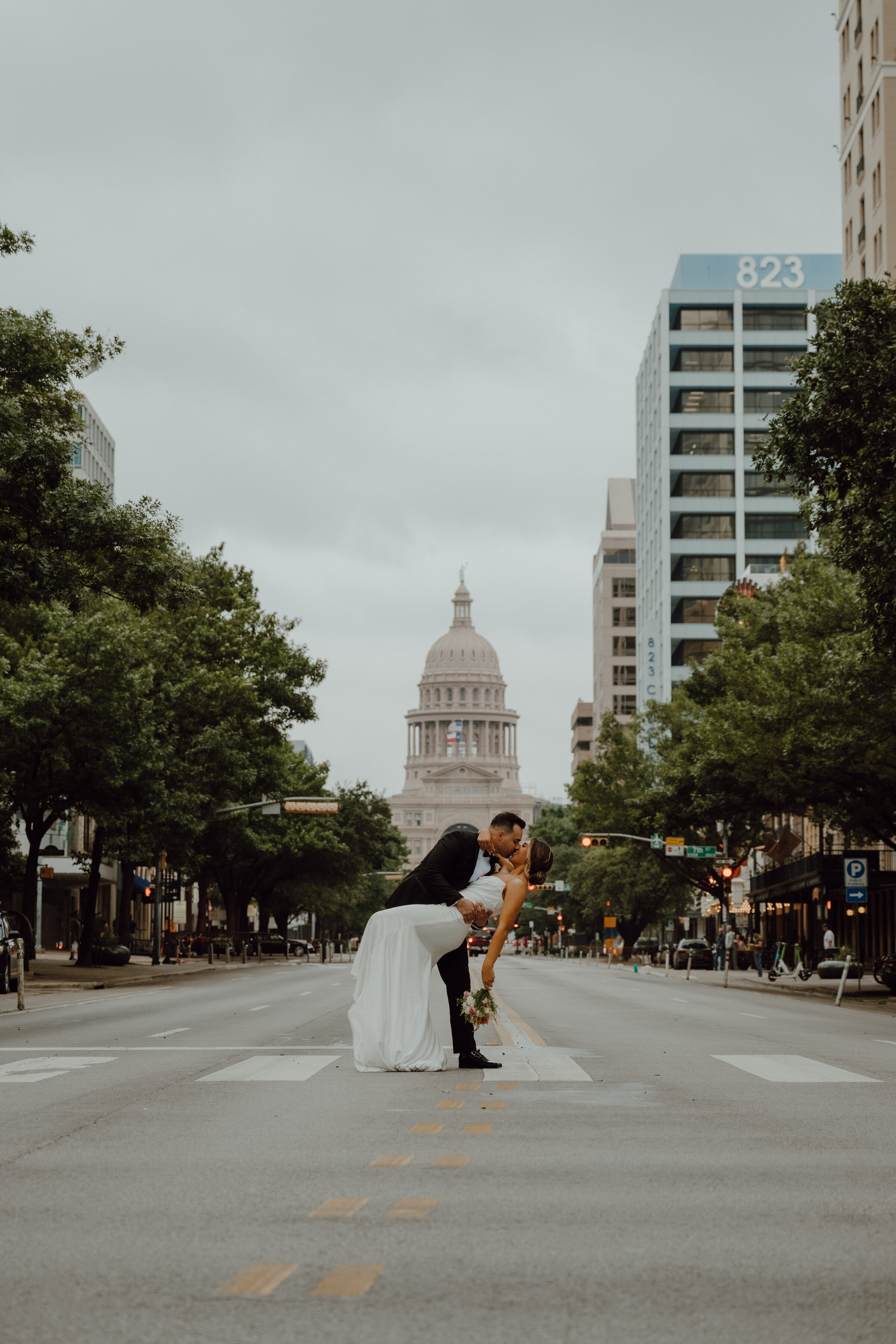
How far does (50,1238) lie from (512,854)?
6514mm

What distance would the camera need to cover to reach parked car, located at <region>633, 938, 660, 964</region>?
93.6 meters

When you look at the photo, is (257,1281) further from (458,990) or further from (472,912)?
(458,990)

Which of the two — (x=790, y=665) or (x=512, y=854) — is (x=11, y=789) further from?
(x=512, y=854)

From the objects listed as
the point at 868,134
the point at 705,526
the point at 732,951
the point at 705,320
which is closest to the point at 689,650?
the point at 705,526

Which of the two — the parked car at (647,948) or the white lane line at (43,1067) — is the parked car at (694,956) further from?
the white lane line at (43,1067)

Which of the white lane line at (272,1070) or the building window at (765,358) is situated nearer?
the white lane line at (272,1070)

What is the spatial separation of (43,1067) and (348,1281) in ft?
28.9

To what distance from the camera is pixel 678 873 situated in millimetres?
67750

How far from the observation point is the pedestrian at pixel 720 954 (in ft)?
196

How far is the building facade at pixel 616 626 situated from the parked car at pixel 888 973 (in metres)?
115

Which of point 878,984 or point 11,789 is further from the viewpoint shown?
point 878,984

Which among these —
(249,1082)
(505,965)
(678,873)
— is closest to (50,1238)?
(249,1082)

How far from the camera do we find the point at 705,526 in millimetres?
116062

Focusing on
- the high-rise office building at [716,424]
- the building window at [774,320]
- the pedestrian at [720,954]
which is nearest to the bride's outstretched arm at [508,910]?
the pedestrian at [720,954]
